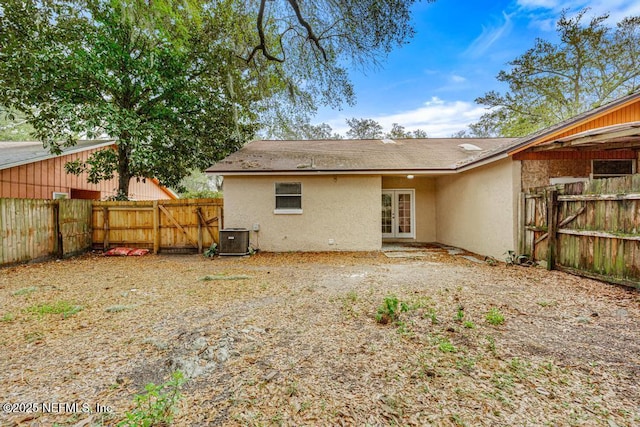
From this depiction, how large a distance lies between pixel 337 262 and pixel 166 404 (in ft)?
19.8

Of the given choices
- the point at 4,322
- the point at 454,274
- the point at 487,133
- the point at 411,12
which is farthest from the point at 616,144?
the point at 487,133

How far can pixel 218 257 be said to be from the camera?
880 centimetres

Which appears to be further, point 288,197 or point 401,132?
point 401,132

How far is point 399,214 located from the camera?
11523 millimetres

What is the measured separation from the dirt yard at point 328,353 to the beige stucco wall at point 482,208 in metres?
2.41

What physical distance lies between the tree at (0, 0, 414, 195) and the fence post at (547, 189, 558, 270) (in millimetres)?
4628

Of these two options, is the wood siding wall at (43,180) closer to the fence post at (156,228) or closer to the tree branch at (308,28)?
the fence post at (156,228)

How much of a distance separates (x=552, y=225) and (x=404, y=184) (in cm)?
570

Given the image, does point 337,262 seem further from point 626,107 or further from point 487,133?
point 487,133

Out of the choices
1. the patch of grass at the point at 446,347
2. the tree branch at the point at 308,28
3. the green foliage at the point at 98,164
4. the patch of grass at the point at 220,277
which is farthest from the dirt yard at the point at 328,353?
the green foliage at the point at 98,164

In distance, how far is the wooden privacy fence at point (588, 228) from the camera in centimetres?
469

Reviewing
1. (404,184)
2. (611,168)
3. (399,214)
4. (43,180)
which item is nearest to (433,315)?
(611,168)

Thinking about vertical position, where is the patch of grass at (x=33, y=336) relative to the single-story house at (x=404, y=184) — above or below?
below

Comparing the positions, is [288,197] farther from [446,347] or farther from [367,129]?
[367,129]
